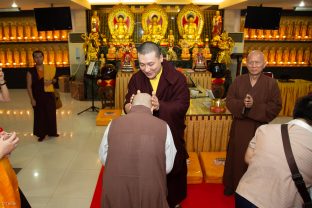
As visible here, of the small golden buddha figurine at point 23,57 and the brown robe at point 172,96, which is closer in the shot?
the brown robe at point 172,96

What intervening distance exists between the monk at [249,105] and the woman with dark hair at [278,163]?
3.53 feet

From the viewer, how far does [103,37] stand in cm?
742

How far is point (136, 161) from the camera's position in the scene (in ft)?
5.14

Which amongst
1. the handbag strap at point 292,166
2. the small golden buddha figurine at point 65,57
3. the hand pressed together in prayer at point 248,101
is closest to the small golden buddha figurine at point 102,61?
the small golden buddha figurine at point 65,57

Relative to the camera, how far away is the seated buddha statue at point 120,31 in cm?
717

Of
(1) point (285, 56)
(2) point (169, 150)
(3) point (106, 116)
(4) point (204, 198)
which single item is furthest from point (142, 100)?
(1) point (285, 56)

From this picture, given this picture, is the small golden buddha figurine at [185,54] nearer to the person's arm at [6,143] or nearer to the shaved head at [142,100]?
the shaved head at [142,100]

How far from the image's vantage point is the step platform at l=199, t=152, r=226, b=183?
3314mm

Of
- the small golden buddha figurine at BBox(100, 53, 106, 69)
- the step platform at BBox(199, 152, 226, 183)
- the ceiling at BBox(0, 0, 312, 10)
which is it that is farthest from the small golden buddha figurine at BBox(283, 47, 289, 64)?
the step platform at BBox(199, 152, 226, 183)

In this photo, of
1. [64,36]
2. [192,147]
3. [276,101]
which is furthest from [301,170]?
[64,36]

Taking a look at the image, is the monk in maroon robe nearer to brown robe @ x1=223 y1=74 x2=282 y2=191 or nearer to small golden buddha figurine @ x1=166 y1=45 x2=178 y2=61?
brown robe @ x1=223 y1=74 x2=282 y2=191

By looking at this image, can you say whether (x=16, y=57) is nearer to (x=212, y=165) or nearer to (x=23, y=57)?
(x=23, y=57)

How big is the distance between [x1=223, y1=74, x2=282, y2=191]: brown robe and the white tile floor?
1581mm

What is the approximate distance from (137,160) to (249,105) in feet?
4.74
